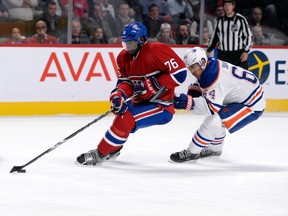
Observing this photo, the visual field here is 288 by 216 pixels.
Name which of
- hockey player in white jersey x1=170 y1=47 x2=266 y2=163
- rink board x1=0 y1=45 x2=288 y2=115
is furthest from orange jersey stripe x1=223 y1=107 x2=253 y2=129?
rink board x1=0 y1=45 x2=288 y2=115

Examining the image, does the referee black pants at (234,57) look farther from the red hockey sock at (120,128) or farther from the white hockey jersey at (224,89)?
the red hockey sock at (120,128)

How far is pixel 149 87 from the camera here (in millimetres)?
5773

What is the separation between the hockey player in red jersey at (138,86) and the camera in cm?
559

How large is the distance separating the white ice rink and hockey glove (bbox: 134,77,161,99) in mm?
420

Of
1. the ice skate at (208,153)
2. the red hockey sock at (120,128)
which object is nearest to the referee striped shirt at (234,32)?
the ice skate at (208,153)

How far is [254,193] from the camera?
4.59 meters

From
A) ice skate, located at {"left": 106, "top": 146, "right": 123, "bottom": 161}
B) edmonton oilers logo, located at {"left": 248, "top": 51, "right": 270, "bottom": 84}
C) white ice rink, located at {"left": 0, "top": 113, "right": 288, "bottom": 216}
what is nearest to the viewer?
white ice rink, located at {"left": 0, "top": 113, "right": 288, "bottom": 216}

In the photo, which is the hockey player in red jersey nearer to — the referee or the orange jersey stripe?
the orange jersey stripe

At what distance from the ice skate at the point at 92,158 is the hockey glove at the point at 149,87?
47cm

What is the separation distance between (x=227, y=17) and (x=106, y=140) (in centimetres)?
390

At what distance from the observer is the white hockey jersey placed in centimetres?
562

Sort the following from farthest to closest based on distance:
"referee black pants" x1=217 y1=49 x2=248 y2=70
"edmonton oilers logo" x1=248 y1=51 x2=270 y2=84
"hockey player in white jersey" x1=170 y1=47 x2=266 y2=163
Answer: "edmonton oilers logo" x1=248 y1=51 x2=270 y2=84, "referee black pants" x1=217 y1=49 x2=248 y2=70, "hockey player in white jersey" x1=170 y1=47 x2=266 y2=163

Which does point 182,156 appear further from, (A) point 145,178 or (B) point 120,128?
(A) point 145,178

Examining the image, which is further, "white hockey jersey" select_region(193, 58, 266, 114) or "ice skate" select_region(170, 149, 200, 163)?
"ice skate" select_region(170, 149, 200, 163)
